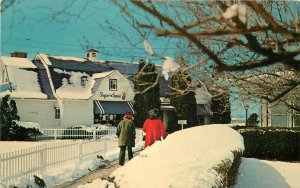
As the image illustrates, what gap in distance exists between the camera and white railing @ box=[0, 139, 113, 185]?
8.91m

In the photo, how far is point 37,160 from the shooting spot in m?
10.4

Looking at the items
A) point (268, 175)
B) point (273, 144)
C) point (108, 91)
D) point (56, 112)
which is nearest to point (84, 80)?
point (108, 91)

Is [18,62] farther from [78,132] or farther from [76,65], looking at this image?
[78,132]

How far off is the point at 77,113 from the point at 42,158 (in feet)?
64.0

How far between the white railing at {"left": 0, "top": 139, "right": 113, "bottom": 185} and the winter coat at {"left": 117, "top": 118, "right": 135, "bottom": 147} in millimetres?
1879

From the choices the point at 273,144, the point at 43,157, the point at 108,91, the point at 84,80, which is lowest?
the point at 273,144

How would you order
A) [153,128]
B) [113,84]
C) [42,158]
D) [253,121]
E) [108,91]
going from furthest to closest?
1. [113,84]
2. [108,91]
3. [253,121]
4. [153,128]
5. [42,158]

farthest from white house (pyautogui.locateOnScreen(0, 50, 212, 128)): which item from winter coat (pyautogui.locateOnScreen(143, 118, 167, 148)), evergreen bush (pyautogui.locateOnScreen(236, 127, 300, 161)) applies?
winter coat (pyautogui.locateOnScreen(143, 118, 167, 148))

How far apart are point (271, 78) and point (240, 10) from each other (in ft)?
19.5

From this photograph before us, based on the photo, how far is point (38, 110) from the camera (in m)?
29.5

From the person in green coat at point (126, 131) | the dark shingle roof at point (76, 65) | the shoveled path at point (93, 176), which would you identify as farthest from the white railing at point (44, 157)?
the dark shingle roof at point (76, 65)

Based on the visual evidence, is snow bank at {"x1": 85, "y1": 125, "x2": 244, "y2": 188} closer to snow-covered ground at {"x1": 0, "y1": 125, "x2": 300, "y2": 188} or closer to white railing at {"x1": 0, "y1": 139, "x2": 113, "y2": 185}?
snow-covered ground at {"x1": 0, "y1": 125, "x2": 300, "y2": 188}

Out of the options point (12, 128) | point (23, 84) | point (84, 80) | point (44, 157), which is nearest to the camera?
point (44, 157)

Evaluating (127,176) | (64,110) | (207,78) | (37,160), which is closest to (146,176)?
(127,176)
